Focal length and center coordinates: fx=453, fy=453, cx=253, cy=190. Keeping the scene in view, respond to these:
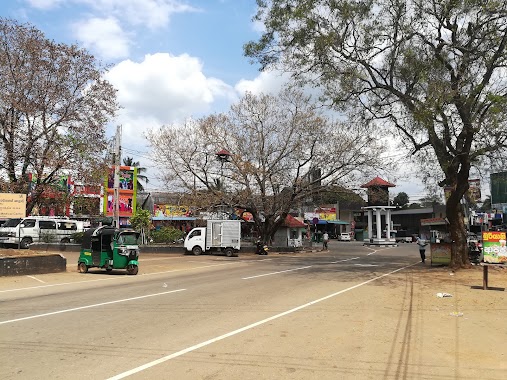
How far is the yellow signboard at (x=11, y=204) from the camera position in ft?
63.1

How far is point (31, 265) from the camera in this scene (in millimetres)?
17750

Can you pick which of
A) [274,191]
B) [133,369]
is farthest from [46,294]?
[274,191]

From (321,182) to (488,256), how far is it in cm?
2145

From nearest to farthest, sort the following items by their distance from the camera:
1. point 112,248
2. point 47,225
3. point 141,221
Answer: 1. point 112,248
2. point 47,225
3. point 141,221

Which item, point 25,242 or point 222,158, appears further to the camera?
point 222,158

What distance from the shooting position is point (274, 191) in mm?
35375

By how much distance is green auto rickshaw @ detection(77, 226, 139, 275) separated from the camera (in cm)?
1827

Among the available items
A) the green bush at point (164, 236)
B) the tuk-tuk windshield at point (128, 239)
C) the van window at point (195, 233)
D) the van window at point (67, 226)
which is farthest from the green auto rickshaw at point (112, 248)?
the green bush at point (164, 236)

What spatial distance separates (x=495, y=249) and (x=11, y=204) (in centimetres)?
1889

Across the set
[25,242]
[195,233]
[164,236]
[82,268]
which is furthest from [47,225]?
[82,268]

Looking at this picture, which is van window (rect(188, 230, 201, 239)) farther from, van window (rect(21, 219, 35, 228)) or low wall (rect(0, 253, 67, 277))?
low wall (rect(0, 253, 67, 277))

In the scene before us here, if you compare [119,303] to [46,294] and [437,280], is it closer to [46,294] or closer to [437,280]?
[46,294]

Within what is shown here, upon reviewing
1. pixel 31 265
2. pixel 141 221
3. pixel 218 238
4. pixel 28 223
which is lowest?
pixel 31 265

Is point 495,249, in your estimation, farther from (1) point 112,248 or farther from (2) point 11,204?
(2) point 11,204
